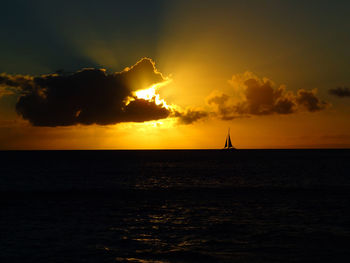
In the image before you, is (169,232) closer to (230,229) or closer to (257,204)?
(230,229)

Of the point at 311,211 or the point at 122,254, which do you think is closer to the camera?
the point at 122,254

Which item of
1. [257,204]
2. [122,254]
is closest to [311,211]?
[257,204]

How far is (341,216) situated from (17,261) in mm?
30236

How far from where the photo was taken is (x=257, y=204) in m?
46.0

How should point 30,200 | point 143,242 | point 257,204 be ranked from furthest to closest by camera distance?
point 30,200 < point 257,204 < point 143,242

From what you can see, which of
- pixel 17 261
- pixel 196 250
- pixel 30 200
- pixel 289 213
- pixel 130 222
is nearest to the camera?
pixel 17 261

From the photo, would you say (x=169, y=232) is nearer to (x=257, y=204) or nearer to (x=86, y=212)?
(x=86, y=212)

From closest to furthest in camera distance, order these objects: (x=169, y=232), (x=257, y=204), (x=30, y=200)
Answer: (x=169, y=232) → (x=257, y=204) → (x=30, y=200)

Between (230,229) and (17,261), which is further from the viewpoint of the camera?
(230,229)

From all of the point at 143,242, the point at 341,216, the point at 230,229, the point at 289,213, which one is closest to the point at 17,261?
the point at 143,242

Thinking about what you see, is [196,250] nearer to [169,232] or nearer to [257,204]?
[169,232]

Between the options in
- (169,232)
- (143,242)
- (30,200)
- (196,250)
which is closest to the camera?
(196,250)

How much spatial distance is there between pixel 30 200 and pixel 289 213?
36.7 meters

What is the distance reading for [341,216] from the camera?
3709 cm
